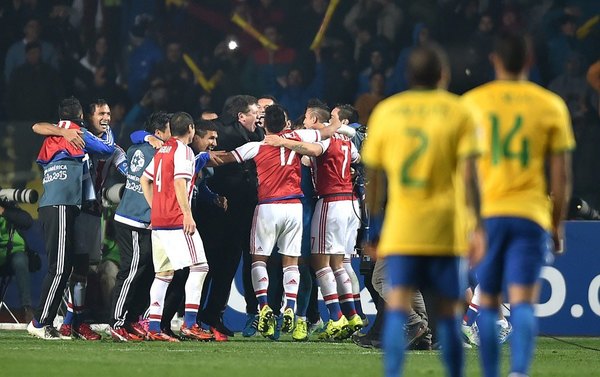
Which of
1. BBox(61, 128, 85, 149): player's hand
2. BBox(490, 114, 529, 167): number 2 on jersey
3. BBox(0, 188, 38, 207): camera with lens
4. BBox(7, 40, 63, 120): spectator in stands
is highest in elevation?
BBox(7, 40, 63, 120): spectator in stands

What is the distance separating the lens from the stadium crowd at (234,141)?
1235 cm

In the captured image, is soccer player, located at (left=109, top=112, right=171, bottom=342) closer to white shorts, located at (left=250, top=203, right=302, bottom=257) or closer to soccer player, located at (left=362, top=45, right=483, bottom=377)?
white shorts, located at (left=250, top=203, right=302, bottom=257)

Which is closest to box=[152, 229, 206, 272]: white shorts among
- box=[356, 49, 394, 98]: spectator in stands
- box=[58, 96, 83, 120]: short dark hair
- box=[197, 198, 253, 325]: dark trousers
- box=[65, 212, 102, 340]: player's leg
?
box=[65, 212, 102, 340]: player's leg

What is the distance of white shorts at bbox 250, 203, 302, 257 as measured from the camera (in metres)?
13.2

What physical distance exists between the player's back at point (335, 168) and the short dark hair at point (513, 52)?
575cm

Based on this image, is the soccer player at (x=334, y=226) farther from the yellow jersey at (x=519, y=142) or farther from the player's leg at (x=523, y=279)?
the player's leg at (x=523, y=279)

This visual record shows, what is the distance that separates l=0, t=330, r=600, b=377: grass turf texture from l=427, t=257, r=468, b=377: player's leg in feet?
7.51

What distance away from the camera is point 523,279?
7.25 metres

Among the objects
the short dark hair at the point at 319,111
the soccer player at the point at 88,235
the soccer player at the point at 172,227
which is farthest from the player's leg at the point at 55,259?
the short dark hair at the point at 319,111

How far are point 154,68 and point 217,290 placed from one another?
588 centimetres

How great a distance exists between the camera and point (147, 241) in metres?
12.7

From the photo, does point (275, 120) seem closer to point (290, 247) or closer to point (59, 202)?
point (290, 247)

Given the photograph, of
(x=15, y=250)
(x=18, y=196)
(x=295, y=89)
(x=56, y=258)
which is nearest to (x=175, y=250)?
(x=56, y=258)

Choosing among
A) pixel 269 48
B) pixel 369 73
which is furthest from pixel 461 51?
pixel 269 48
